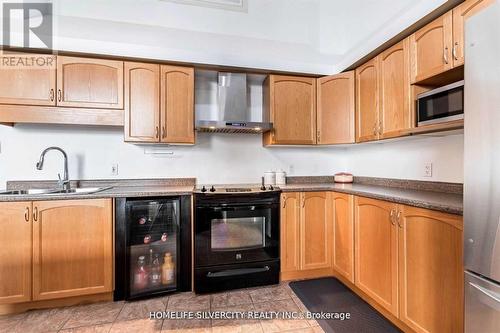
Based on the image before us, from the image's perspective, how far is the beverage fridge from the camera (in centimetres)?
200

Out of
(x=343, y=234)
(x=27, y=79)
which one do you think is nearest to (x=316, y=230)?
(x=343, y=234)

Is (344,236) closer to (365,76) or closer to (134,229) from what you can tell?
(365,76)

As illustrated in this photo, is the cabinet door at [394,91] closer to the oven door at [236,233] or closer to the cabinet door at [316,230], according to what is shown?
the cabinet door at [316,230]

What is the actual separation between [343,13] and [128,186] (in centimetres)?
295

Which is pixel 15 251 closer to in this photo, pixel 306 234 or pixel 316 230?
pixel 306 234

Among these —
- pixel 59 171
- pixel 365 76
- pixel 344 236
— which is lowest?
pixel 344 236

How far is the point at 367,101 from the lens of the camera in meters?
2.31

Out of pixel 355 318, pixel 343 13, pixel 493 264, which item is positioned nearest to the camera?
pixel 493 264

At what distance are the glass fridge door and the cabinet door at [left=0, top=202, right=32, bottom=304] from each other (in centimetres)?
69

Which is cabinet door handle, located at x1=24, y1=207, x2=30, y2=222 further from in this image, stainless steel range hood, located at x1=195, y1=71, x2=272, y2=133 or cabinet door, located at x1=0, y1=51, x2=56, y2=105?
stainless steel range hood, located at x1=195, y1=71, x2=272, y2=133

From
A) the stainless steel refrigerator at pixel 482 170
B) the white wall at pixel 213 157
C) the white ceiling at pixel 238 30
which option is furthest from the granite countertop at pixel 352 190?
the white ceiling at pixel 238 30

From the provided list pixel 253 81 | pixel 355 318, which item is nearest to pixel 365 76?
pixel 253 81

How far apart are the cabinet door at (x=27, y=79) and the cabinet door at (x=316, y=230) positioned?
245 centimetres

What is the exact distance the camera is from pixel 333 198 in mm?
2371
